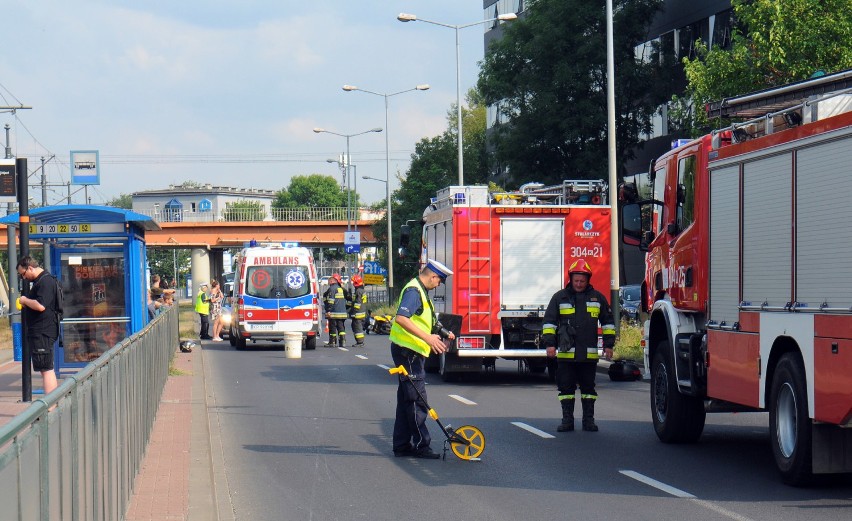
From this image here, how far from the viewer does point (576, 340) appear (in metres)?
13.1

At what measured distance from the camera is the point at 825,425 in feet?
28.8

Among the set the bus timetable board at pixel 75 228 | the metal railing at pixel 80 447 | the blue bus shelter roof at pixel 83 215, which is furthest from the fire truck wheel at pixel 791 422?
the bus timetable board at pixel 75 228

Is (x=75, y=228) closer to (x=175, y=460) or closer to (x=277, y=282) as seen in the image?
(x=175, y=460)

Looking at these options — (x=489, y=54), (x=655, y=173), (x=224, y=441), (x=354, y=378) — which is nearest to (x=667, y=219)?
(x=655, y=173)

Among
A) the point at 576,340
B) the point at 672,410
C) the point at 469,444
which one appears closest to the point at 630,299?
the point at 576,340

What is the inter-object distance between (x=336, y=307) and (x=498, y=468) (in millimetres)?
20956

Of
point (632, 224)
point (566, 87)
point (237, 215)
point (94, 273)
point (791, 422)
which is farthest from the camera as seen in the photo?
point (237, 215)

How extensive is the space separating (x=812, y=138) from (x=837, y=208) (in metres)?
0.67

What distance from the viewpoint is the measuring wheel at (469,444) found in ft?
36.3

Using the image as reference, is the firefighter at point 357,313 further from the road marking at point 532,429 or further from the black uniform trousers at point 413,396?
the black uniform trousers at point 413,396

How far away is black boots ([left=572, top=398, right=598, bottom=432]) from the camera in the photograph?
13141 mm

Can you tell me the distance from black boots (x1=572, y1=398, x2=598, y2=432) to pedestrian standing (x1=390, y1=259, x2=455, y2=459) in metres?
2.47

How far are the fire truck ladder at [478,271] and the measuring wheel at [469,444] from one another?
7579 millimetres

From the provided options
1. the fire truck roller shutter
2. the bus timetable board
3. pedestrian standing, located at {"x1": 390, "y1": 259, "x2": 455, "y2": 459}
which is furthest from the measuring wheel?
the bus timetable board
